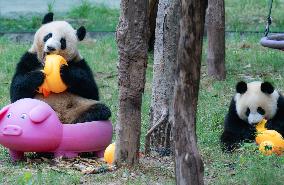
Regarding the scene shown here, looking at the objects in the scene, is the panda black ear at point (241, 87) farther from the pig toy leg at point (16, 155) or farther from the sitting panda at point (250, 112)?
the pig toy leg at point (16, 155)

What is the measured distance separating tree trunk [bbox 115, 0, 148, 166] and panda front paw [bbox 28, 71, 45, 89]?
983 millimetres

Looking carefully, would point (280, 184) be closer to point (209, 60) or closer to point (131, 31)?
point (131, 31)

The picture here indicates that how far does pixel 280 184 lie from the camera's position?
4691 mm

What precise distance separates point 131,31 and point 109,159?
1038 millimetres

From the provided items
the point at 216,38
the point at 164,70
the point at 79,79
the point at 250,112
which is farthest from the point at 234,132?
the point at 216,38

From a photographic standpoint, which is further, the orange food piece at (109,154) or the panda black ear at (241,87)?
the panda black ear at (241,87)

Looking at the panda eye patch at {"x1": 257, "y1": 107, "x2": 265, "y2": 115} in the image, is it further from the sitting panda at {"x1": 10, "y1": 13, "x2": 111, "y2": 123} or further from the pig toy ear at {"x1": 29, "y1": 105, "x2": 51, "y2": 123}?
the pig toy ear at {"x1": 29, "y1": 105, "x2": 51, "y2": 123}

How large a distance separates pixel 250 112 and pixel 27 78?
174 cm

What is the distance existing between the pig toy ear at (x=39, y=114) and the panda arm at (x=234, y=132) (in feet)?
4.69

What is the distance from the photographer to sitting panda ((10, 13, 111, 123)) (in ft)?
19.4

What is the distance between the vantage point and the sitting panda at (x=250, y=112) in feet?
20.1

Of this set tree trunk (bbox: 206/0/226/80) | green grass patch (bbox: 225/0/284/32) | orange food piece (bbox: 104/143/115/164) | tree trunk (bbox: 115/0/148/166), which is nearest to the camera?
tree trunk (bbox: 115/0/148/166)

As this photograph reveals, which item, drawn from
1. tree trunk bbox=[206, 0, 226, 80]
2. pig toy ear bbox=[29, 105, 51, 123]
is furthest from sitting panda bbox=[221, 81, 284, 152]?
tree trunk bbox=[206, 0, 226, 80]

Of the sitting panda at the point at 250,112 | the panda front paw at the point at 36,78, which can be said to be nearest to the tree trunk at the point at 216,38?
the sitting panda at the point at 250,112
